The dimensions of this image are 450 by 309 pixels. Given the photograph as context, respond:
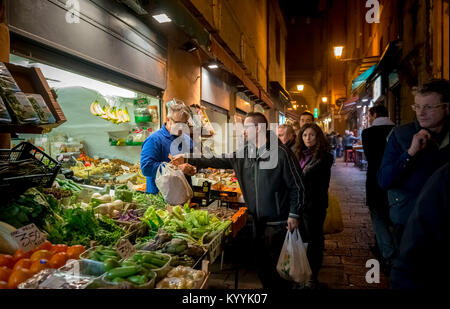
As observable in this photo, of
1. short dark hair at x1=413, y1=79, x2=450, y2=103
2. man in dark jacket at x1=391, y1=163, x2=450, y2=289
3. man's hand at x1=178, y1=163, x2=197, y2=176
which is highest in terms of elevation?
short dark hair at x1=413, y1=79, x2=450, y2=103

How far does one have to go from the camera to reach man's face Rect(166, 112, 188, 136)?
3871 mm

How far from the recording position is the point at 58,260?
191 cm

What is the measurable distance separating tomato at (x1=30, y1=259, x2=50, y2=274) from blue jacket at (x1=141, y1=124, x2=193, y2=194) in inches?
70.3

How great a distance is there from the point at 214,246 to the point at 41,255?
4.68 feet

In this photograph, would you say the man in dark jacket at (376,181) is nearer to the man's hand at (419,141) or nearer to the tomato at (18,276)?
the man's hand at (419,141)

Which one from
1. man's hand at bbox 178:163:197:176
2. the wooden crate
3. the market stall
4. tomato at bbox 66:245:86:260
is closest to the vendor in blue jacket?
man's hand at bbox 178:163:197:176

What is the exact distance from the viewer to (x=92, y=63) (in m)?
3.87

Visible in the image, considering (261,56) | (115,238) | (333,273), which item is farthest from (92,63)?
(261,56)

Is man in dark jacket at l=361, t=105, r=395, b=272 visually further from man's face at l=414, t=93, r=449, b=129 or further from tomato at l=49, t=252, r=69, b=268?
tomato at l=49, t=252, r=69, b=268

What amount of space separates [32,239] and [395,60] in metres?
9.87

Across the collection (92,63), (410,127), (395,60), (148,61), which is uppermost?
(395,60)

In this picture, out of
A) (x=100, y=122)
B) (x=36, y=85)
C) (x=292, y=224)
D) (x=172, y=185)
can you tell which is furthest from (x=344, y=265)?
(x=100, y=122)
